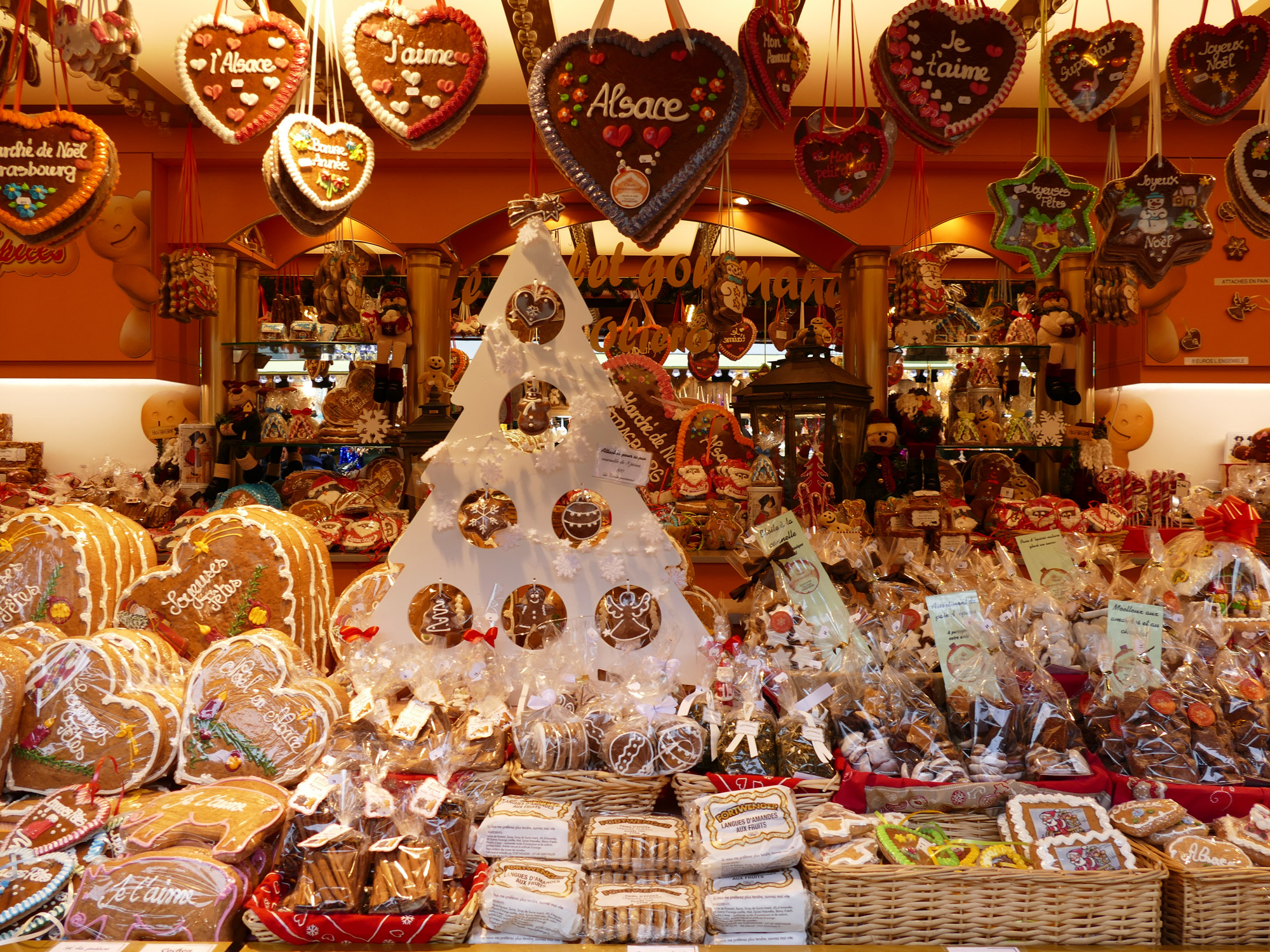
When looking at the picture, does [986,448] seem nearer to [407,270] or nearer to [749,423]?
[749,423]

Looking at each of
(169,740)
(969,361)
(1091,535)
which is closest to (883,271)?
(969,361)

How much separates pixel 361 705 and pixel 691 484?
3.00 meters

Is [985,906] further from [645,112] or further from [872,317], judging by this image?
[872,317]

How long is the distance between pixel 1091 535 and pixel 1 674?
155 inches

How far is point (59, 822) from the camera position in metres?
1.53

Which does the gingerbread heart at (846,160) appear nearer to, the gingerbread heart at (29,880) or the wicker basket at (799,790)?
the wicker basket at (799,790)

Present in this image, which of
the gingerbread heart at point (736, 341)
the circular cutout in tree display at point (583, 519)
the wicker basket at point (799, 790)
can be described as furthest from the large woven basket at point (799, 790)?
the gingerbread heart at point (736, 341)

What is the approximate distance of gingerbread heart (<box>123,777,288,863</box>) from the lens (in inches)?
58.7

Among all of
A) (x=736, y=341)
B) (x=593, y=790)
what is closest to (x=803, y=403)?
(x=736, y=341)

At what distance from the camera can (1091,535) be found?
160 inches

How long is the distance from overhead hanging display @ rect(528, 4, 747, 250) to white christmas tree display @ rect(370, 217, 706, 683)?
0.31m

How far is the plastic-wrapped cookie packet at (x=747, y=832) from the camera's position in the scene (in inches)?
59.4

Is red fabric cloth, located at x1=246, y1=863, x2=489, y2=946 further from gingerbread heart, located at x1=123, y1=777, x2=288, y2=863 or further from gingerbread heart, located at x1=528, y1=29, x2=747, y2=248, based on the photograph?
gingerbread heart, located at x1=528, y1=29, x2=747, y2=248

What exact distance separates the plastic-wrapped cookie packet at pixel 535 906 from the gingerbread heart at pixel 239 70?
1739mm
